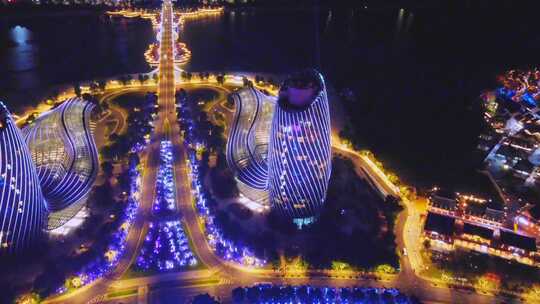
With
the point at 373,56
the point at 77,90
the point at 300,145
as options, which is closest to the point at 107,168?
the point at 77,90

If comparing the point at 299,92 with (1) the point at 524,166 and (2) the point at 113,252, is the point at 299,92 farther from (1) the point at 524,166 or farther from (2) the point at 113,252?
(1) the point at 524,166

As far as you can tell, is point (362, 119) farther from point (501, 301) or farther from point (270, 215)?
point (501, 301)

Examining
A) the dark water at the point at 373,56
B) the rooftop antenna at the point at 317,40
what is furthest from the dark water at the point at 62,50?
the rooftop antenna at the point at 317,40

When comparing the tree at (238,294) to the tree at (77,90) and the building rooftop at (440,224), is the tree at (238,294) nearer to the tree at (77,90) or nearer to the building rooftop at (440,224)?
the building rooftop at (440,224)

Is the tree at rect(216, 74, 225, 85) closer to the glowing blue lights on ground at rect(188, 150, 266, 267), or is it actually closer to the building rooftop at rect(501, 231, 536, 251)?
the glowing blue lights on ground at rect(188, 150, 266, 267)

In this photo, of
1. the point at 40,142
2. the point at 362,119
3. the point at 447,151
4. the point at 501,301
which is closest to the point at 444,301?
the point at 501,301


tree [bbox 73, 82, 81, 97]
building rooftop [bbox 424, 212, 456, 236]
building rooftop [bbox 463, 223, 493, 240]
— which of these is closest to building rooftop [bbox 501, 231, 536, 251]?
building rooftop [bbox 463, 223, 493, 240]

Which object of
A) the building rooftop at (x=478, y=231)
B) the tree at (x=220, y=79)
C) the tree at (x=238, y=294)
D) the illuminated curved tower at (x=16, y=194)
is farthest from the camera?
the tree at (x=220, y=79)
